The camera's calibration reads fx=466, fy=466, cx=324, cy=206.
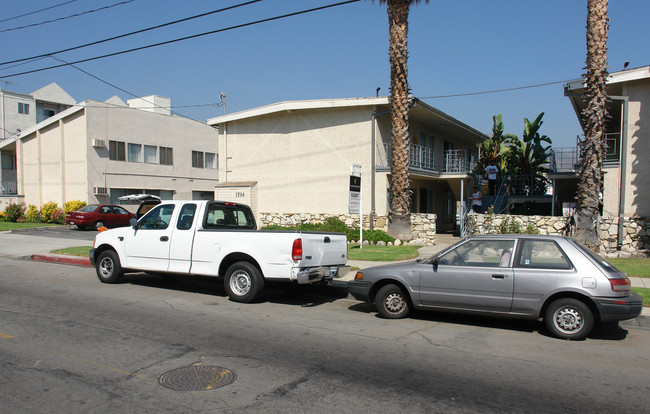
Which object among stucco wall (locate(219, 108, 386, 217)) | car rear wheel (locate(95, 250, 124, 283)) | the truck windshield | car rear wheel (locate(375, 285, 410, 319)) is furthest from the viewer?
stucco wall (locate(219, 108, 386, 217))

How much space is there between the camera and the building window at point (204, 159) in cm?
3900

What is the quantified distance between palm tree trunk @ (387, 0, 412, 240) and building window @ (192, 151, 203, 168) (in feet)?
78.9

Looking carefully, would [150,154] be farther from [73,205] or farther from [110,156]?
[73,205]

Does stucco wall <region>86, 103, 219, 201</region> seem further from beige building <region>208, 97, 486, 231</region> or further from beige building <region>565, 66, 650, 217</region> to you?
beige building <region>565, 66, 650, 217</region>

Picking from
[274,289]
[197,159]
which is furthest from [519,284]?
[197,159]

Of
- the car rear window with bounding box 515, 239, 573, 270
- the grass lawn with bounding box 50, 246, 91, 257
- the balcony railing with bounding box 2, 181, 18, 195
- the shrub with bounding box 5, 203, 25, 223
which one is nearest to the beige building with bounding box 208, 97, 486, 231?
the grass lawn with bounding box 50, 246, 91, 257

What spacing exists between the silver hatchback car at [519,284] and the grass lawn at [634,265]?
19.4ft

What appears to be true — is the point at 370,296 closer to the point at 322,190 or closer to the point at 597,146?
the point at 597,146

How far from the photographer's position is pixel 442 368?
535 cm

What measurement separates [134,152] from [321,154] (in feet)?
63.1

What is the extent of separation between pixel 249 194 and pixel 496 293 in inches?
711

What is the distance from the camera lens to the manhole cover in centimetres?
466

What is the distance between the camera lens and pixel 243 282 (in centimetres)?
885

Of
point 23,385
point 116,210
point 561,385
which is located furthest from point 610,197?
point 116,210
